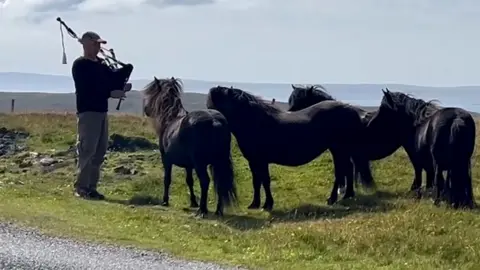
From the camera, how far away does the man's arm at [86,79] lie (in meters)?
15.9

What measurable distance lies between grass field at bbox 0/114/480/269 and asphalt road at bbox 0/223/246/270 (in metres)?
0.46

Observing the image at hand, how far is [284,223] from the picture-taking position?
13.5m

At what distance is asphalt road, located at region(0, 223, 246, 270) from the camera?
927 centimetres

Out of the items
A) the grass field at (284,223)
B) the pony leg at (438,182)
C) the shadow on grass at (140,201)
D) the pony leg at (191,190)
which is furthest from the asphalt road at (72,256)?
the pony leg at (438,182)

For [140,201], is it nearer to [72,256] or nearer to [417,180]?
[417,180]

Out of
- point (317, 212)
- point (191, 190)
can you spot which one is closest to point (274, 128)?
point (191, 190)

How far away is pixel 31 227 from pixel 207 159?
3.23 metres

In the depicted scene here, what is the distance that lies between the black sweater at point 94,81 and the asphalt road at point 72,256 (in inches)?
206

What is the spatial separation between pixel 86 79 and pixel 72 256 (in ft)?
21.3

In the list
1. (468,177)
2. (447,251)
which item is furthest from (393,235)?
(468,177)

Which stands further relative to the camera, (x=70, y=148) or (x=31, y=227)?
(x=70, y=148)

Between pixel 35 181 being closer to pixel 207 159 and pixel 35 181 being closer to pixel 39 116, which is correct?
pixel 207 159

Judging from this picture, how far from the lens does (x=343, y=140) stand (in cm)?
1584

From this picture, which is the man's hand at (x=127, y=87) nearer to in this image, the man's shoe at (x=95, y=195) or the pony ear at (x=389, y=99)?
the man's shoe at (x=95, y=195)
